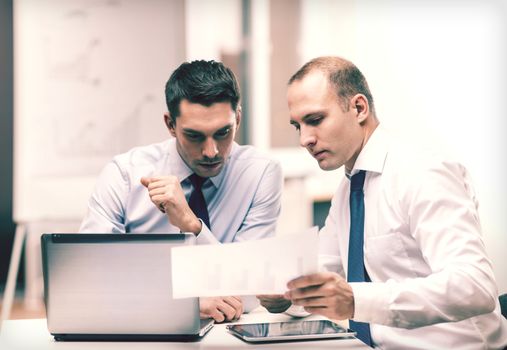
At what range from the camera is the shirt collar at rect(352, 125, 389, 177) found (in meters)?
1.70

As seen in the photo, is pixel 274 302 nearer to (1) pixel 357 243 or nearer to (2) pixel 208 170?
(1) pixel 357 243

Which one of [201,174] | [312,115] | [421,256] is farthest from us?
[201,174]

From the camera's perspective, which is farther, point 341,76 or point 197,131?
point 197,131

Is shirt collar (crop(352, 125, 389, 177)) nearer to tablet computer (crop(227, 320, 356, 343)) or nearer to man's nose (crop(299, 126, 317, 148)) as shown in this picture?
man's nose (crop(299, 126, 317, 148))

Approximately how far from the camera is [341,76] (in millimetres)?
1777

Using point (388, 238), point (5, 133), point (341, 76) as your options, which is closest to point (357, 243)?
point (388, 238)

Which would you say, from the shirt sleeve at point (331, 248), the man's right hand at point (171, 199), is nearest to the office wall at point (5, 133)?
the man's right hand at point (171, 199)

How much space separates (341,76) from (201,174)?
60cm

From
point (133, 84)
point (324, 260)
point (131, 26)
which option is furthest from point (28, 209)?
point (324, 260)

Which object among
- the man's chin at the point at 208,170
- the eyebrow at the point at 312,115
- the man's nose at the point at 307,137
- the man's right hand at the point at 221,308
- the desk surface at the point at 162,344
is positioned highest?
the eyebrow at the point at 312,115

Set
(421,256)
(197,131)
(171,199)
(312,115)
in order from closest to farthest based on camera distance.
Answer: (421,256)
(312,115)
(171,199)
(197,131)

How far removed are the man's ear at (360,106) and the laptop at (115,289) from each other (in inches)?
25.6

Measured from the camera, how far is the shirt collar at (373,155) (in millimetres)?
1701

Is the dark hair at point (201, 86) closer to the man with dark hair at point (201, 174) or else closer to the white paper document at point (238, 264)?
the man with dark hair at point (201, 174)
